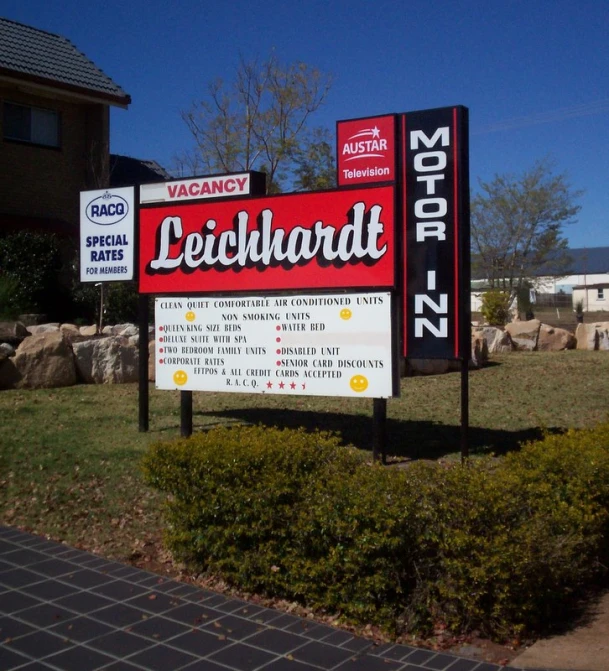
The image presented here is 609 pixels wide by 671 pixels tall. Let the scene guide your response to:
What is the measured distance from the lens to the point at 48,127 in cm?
2177

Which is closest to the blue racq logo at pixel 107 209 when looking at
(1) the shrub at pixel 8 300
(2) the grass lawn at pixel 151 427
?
(2) the grass lawn at pixel 151 427

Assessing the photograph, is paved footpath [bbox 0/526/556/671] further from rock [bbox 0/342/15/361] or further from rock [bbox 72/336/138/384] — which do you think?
rock [bbox 72/336/138/384]

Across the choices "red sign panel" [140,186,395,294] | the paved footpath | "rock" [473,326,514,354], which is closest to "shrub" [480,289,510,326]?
"rock" [473,326,514,354]

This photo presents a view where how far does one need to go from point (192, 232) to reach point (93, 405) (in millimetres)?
A: 3460

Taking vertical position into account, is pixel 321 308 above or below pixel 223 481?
above

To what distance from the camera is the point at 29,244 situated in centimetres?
1889

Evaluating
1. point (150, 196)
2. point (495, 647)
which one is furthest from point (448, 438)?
point (495, 647)

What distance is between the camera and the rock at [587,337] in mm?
21375

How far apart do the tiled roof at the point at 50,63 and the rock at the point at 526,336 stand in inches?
465

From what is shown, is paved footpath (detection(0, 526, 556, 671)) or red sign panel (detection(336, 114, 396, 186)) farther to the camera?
red sign panel (detection(336, 114, 396, 186))

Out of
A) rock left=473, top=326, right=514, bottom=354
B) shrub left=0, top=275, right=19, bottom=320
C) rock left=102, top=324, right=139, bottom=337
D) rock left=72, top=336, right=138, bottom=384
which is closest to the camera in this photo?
rock left=72, top=336, right=138, bottom=384

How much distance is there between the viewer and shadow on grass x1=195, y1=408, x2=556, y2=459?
375 inches

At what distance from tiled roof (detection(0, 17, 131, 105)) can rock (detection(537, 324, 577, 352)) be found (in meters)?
12.4

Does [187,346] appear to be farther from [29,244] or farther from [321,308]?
[29,244]
